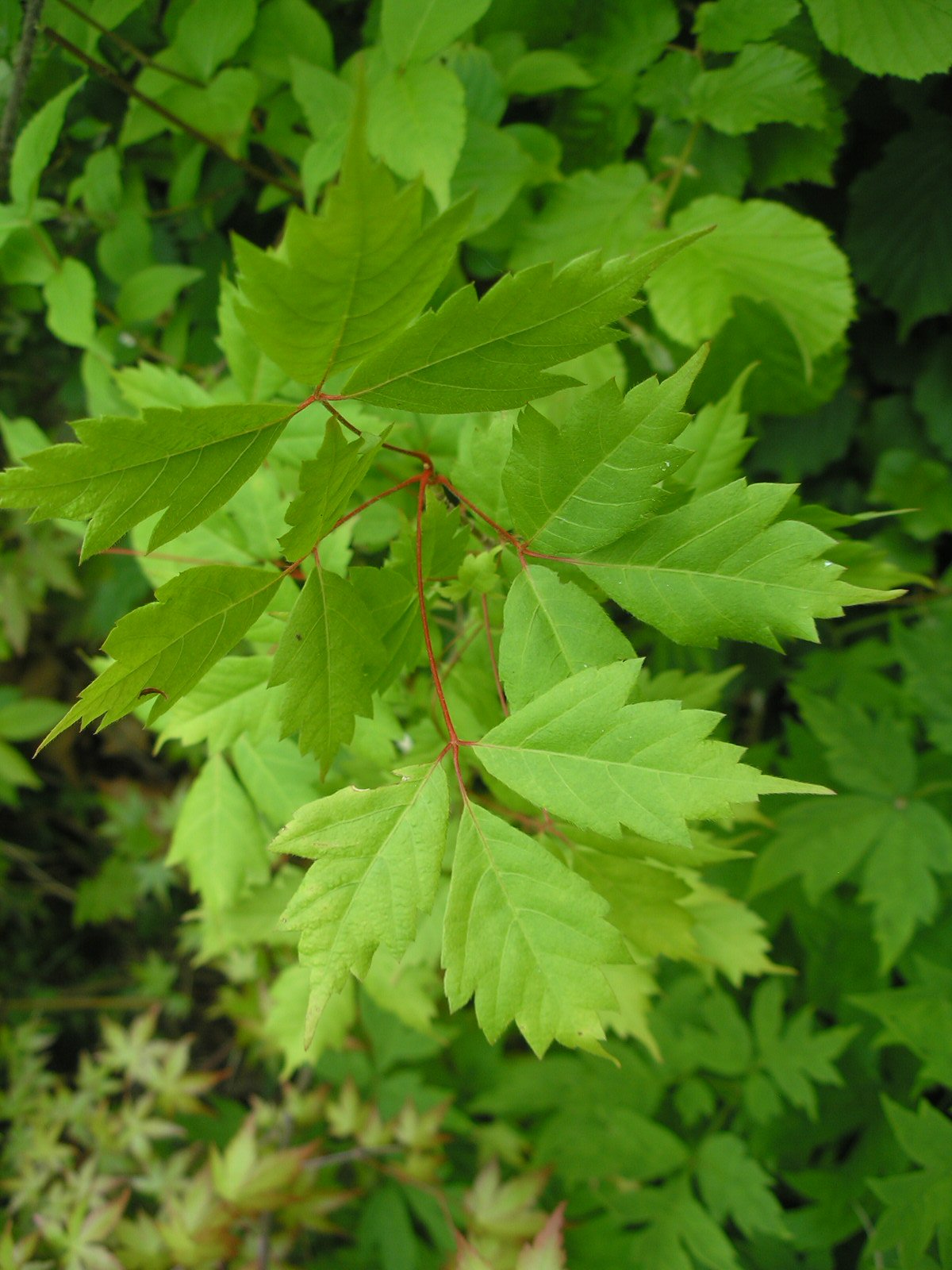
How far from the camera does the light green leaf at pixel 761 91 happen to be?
1.11 metres

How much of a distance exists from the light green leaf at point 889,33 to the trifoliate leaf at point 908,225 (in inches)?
19.6

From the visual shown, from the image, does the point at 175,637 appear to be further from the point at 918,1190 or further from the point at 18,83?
the point at 918,1190

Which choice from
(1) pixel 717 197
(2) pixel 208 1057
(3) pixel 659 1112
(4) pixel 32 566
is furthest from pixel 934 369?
(2) pixel 208 1057

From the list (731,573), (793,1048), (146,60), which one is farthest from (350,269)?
(793,1048)

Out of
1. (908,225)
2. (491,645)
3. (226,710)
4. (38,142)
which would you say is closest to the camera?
(491,645)

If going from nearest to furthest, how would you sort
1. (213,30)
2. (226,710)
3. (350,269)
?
1. (350,269)
2. (226,710)
3. (213,30)

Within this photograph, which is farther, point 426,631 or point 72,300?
point 72,300

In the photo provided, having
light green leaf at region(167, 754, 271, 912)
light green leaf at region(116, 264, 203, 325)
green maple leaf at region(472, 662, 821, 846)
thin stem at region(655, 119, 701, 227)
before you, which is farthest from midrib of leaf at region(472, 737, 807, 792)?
light green leaf at region(116, 264, 203, 325)

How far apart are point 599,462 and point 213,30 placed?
42.8 inches

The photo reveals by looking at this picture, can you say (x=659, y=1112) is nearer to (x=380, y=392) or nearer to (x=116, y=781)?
(x=380, y=392)

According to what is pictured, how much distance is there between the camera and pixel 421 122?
1042 mm

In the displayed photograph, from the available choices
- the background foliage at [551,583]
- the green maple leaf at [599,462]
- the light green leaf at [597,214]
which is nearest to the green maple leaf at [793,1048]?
the background foliage at [551,583]

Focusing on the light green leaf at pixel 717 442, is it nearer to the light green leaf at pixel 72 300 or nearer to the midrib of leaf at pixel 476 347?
the midrib of leaf at pixel 476 347

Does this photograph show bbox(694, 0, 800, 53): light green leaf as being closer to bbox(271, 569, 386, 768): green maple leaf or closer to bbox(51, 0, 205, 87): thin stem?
bbox(51, 0, 205, 87): thin stem
